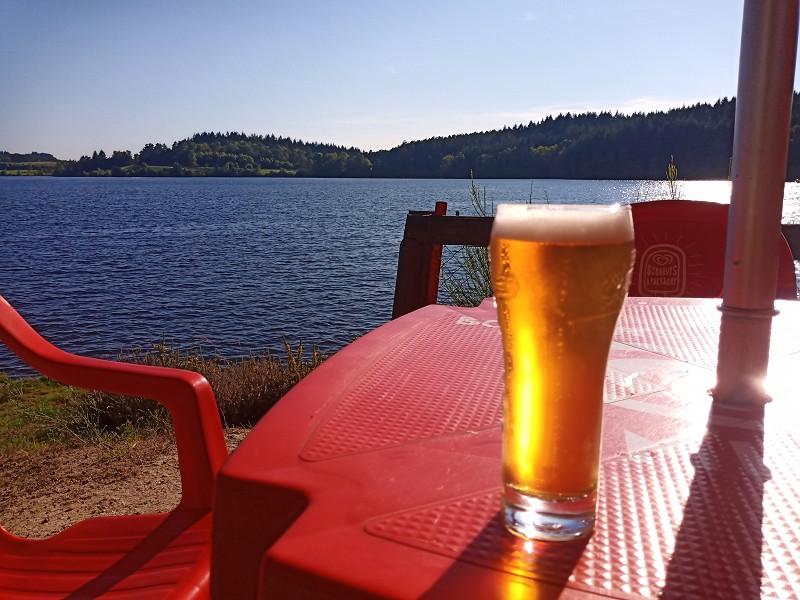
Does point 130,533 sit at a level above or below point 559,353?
below

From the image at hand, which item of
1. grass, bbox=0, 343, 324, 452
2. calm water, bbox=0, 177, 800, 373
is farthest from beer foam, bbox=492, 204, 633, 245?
grass, bbox=0, 343, 324, 452

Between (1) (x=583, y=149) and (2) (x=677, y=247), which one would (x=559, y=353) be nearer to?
(2) (x=677, y=247)

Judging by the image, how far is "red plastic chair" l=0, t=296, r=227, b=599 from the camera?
4.24 feet

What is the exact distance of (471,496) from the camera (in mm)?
662

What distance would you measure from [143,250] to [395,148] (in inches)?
2413

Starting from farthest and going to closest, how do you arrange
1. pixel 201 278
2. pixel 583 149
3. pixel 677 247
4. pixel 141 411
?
pixel 583 149 < pixel 201 278 < pixel 141 411 < pixel 677 247

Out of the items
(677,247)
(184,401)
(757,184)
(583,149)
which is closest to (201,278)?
(677,247)

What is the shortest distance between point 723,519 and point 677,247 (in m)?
2.21

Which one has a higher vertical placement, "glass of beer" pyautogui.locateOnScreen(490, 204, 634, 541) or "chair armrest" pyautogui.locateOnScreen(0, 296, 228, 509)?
"glass of beer" pyautogui.locateOnScreen(490, 204, 634, 541)

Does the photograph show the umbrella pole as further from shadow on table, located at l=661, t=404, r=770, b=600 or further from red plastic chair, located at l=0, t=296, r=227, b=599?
red plastic chair, located at l=0, t=296, r=227, b=599

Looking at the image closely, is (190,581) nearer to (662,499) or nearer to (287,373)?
(662,499)

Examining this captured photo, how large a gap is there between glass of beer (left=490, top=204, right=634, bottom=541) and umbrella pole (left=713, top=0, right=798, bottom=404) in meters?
0.28

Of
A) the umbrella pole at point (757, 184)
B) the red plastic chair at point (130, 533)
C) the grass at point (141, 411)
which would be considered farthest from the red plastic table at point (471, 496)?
the grass at point (141, 411)

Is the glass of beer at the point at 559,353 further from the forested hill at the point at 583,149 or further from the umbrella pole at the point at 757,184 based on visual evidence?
the forested hill at the point at 583,149
